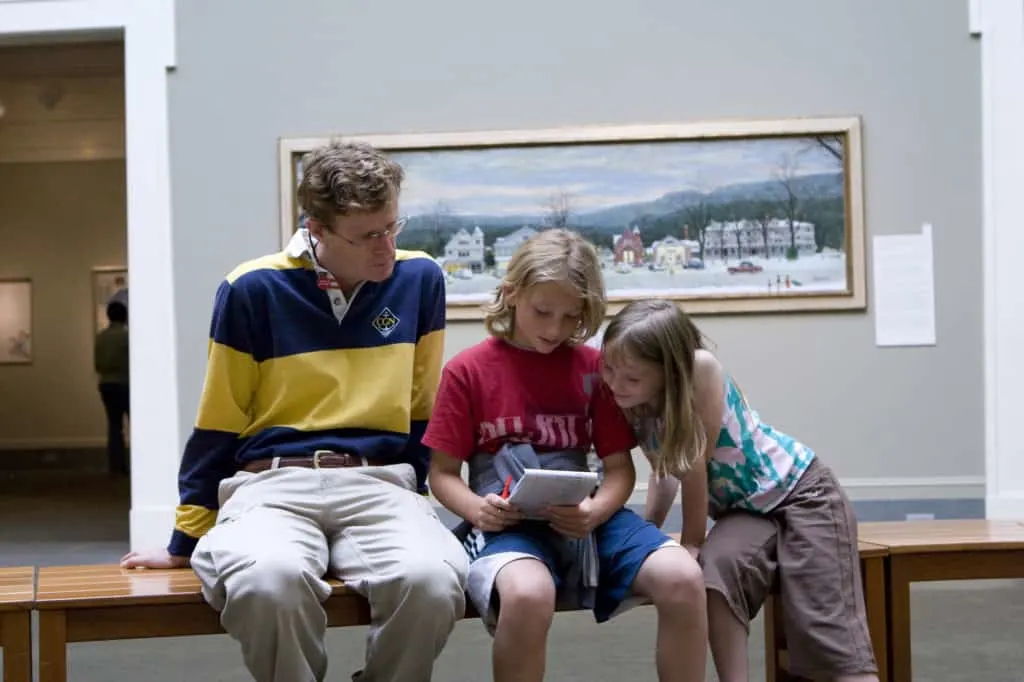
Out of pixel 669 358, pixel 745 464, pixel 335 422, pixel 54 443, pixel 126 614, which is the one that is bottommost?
pixel 54 443

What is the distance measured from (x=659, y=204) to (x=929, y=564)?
Answer: 11.1 feet

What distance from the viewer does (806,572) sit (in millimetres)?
2797

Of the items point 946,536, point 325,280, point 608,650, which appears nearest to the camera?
point 325,280

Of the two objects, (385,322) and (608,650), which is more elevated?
(385,322)

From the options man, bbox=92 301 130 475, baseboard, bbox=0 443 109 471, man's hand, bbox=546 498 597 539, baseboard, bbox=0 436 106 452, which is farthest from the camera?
baseboard, bbox=0 436 106 452

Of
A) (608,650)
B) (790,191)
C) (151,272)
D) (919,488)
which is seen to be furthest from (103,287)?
(608,650)

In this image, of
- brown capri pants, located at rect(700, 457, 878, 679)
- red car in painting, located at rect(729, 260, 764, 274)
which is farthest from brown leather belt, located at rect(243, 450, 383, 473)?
red car in painting, located at rect(729, 260, 764, 274)

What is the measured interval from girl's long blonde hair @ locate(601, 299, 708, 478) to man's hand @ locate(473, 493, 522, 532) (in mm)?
383

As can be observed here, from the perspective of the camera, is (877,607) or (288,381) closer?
(288,381)

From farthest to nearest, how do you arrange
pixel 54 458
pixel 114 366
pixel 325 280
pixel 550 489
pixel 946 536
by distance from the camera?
pixel 54 458, pixel 114 366, pixel 946 536, pixel 325 280, pixel 550 489

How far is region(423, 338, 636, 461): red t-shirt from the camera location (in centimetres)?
271

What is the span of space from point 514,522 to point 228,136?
160 inches

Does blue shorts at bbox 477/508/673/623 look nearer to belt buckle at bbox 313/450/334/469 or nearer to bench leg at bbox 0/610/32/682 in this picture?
belt buckle at bbox 313/450/334/469

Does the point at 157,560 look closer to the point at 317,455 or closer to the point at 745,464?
the point at 317,455
